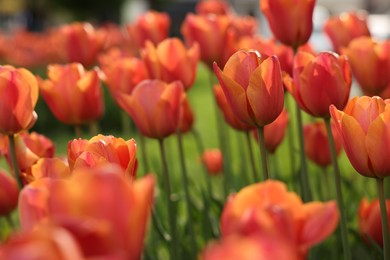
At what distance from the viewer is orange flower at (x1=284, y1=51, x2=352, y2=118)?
1.29m

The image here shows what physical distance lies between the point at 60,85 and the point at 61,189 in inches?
42.3

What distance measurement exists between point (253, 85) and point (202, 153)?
134cm

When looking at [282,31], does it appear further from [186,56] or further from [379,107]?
[379,107]

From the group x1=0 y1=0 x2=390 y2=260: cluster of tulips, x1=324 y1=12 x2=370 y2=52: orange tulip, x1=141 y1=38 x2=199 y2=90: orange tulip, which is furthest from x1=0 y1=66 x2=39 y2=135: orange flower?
x1=324 y1=12 x2=370 y2=52: orange tulip

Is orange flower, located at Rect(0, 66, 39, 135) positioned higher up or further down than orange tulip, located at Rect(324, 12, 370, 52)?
higher up

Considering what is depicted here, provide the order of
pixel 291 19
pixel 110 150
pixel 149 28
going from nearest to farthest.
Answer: pixel 110 150 → pixel 291 19 → pixel 149 28

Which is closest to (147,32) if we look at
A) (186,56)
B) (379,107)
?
(186,56)

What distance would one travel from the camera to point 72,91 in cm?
164

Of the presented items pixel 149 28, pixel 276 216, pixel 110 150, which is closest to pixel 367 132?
pixel 110 150

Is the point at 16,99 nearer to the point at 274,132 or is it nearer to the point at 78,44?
the point at 274,132

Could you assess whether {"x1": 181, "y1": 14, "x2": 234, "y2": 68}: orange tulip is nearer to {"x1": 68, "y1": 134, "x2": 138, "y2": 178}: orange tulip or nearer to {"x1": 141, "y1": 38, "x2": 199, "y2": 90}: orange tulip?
{"x1": 141, "y1": 38, "x2": 199, "y2": 90}: orange tulip

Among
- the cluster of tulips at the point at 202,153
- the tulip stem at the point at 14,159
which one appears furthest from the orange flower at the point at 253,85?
the tulip stem at the point at 14,159

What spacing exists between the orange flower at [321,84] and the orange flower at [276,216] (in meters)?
0.61

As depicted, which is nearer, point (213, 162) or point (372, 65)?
point (372, 65)
